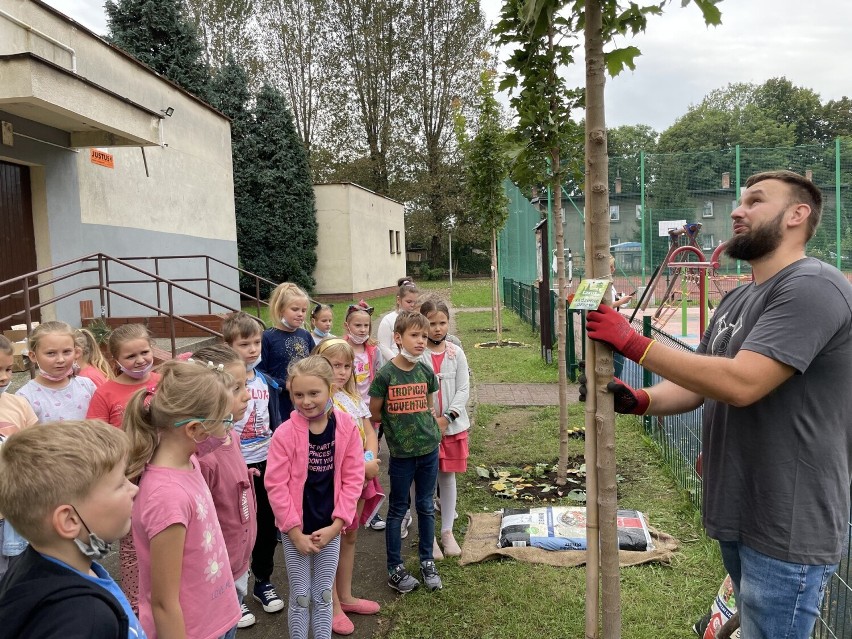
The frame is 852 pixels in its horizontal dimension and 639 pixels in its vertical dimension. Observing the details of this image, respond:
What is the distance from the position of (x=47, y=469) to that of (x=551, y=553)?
11.1ft

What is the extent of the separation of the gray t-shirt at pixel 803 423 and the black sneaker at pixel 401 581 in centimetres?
221

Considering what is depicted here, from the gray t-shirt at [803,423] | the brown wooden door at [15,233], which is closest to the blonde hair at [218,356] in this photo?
the gray t-shirt at [803,423]

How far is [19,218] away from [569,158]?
791 cm

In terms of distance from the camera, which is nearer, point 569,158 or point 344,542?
point 344,542

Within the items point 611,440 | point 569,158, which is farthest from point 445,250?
point 611,440

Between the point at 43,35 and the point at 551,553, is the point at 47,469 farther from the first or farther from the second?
the point at 43,35

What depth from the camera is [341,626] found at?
3.31 m

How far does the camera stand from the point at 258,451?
369 centimetres

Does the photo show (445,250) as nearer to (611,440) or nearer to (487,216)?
(487,216)

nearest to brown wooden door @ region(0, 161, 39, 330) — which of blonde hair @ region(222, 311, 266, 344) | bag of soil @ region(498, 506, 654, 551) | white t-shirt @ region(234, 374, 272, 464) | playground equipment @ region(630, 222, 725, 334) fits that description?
blonde hair @ region(222, 311, 266, 344)

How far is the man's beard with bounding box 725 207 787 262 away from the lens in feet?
6.89

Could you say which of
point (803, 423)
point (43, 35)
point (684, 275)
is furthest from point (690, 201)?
point (803, 423)

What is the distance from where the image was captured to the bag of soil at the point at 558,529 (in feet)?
13.5

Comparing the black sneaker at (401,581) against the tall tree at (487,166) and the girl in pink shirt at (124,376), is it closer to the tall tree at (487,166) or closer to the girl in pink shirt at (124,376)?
the girl in pink shirt at (124,376)
